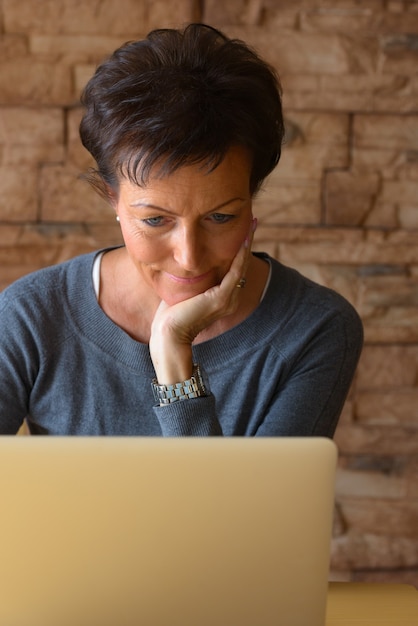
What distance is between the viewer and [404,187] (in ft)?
7.37

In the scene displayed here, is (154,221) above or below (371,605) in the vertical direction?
above

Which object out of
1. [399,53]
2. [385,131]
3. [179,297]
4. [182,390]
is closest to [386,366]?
[385,131]

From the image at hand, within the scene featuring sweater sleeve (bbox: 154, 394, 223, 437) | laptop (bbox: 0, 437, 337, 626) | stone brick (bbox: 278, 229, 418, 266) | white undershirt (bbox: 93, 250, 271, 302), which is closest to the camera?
laptop (bbox: 0, 437, 337, 626)

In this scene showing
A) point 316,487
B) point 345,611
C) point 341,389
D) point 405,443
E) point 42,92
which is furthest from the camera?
point 405,443

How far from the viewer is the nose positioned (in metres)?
1.24

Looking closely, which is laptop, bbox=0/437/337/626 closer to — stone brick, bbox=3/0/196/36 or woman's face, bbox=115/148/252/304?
woman's face, bbox=115/148/252/304

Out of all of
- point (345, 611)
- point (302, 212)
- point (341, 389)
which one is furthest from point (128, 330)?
point (302, 212)

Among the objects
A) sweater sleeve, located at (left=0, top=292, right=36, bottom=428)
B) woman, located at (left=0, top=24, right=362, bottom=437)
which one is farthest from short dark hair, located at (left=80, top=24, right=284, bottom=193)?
sweater sleeve, located at (left=0, top=292, right=36, bottom=428)

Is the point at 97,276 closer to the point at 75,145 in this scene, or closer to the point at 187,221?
the point at 187,221

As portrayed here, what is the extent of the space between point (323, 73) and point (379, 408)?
88 cm

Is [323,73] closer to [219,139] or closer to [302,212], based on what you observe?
[302,212]

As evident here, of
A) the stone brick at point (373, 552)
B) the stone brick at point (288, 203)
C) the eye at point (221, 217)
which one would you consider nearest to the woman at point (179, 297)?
the eye at point (221, 217)

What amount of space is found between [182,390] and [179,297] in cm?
19

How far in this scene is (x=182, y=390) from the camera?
1247 mm
